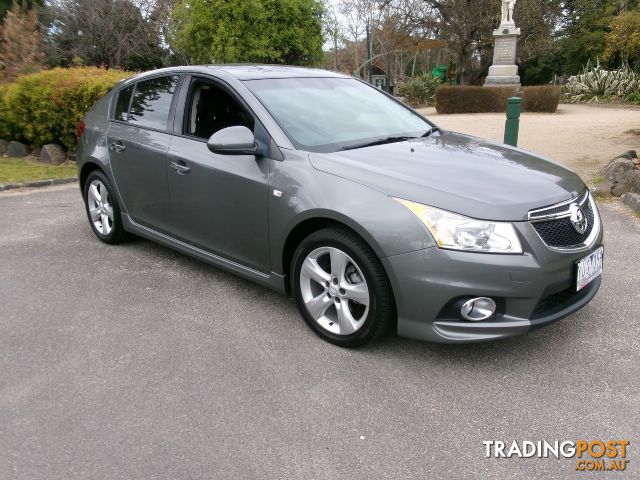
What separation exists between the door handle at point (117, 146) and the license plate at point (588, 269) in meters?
3.56

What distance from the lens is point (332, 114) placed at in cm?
401

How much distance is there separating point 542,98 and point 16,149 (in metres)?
17.3

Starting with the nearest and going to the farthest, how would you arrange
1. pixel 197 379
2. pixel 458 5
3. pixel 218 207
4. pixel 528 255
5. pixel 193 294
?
pixel 528 255 < pixel 197 379 < pixel 218 207 < pixel 193 294 < pixel 458 5

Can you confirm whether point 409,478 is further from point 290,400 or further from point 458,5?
point 458,5

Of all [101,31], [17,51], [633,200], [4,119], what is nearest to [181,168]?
[633,200]

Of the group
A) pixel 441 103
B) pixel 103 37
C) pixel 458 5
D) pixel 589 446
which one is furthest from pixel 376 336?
pixel 458 5

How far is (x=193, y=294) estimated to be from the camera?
428cm

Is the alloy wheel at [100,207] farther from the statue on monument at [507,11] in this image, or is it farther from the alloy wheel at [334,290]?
the statue on monument at [507,11]

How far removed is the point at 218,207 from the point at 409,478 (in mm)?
2242

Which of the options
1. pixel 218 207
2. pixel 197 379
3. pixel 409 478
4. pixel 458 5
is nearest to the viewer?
pixel 409 478

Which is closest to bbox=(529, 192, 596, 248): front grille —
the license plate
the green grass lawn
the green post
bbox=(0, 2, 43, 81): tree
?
the license plate

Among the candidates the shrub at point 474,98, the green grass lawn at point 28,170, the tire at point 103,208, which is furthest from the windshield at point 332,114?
the shrub at point 474,98

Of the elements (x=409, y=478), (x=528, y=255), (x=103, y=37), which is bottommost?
(x=409, y=478)

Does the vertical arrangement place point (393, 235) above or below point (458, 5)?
below
